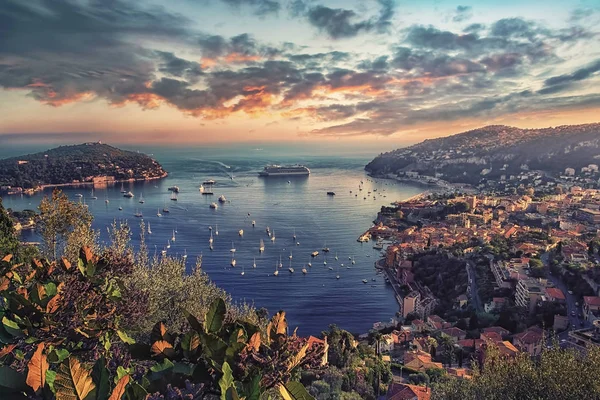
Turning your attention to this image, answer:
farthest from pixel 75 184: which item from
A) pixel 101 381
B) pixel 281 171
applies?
pixel 101 381

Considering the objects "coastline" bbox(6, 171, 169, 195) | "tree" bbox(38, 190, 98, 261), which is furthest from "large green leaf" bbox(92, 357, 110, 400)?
"coastline" bbox(6, 171, 169, 195)

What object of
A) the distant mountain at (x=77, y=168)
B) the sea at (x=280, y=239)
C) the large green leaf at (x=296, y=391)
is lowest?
the sea at (x=280, y=239)

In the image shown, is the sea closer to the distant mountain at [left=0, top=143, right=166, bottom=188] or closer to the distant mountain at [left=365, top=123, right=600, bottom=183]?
the distant mountain at [left=0, top=143, right=166, bottom=188]

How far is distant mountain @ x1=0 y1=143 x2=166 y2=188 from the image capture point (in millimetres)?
41719

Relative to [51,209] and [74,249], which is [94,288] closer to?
[74,249]

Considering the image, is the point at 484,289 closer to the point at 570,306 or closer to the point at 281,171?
the point at 570,306

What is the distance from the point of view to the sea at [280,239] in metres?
16.0

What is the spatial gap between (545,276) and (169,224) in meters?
21.0

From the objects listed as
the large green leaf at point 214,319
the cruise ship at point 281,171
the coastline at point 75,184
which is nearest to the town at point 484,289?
the large green leaf at point 214,319

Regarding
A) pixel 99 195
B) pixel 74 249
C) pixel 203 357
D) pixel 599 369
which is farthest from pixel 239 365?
pixel 99 195

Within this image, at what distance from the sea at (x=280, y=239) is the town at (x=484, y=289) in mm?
1413

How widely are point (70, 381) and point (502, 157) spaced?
6318cm

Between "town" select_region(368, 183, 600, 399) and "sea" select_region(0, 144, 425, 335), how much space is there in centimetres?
141

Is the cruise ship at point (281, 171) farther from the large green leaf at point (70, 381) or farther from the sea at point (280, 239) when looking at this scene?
the large green leaf at point (70, 381)
